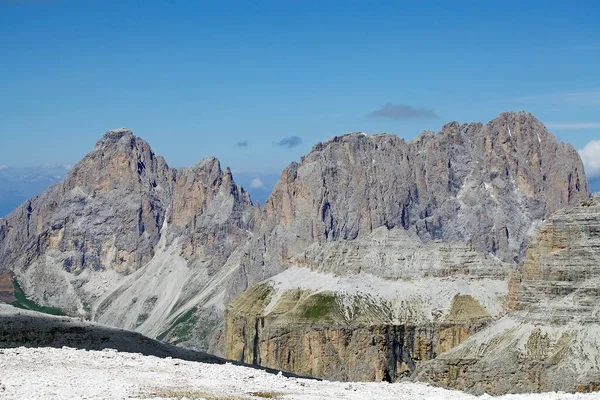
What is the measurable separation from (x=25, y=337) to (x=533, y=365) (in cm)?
7024

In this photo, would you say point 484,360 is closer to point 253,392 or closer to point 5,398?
point 253,392

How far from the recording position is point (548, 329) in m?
144

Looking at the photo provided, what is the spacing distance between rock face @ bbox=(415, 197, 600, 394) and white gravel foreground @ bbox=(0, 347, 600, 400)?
226 feet

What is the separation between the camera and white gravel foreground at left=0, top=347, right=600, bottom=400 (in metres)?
55.7

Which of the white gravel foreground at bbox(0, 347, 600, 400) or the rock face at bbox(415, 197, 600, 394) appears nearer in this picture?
the white gravel foreground at bbox(0, 347, 600, 400)

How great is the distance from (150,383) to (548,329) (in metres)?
93.4

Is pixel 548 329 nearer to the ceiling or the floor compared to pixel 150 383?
nearer to the ceiling

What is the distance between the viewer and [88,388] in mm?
56281

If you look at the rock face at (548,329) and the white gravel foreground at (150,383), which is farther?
the rock face at (548,329)

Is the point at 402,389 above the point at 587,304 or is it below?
below

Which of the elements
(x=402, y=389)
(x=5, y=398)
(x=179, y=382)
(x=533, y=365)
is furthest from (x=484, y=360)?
(x=5, y=398)

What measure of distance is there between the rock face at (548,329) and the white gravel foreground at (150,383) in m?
68.9

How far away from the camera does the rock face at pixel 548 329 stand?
443 ft

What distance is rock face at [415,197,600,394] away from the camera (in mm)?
135000
